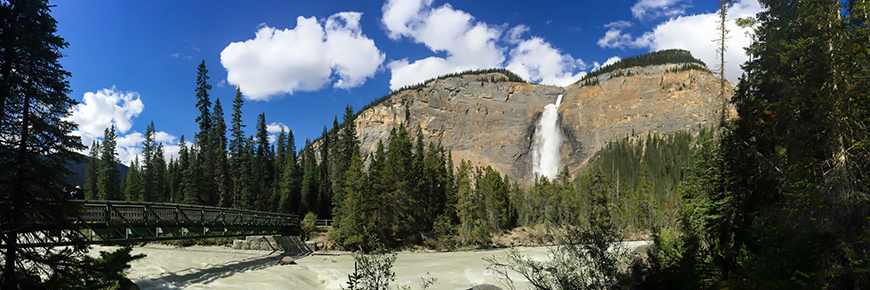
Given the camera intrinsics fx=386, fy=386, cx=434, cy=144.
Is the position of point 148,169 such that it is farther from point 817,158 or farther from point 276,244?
point 817,158

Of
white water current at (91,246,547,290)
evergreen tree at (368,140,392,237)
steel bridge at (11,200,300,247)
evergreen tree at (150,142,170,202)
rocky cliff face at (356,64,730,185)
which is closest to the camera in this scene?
steel bridge at (11,200,300,247)

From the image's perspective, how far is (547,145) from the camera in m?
173

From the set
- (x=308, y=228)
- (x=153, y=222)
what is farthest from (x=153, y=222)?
(x=308, y=228)

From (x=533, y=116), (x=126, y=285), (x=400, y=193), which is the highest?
(x=533, y=116)

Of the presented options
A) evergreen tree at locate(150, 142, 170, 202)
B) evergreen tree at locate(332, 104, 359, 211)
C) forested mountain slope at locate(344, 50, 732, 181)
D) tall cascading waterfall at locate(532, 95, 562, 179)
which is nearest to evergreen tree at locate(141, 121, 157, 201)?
evergreen tree at locate(150, 142, 170, 202)

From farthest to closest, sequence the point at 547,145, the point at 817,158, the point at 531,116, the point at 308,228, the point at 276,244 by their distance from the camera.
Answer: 1. the point at 531,116
2. the point at 547,145
3. the point at 308,228
4. the point at 276,244
5. the point at 817,158

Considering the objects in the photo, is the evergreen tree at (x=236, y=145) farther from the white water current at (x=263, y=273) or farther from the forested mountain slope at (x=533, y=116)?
the forested mountain slope at (x=533, y=116)

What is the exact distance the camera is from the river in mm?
19594

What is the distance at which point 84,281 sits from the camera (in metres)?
8.26

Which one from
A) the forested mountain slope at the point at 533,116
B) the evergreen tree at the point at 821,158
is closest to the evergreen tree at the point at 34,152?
the evergreen tree at the point at 821,158

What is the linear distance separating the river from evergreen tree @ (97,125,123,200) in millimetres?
35141

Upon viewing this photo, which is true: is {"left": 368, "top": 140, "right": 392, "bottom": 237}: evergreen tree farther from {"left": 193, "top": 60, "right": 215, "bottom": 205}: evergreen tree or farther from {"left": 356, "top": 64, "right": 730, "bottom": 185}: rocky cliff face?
{"left": 356, "top": 64, "right": 730, "bottom": 185}: rocky cliff face

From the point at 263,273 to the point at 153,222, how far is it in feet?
20.9

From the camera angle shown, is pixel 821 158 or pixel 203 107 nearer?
pixel 821 158
